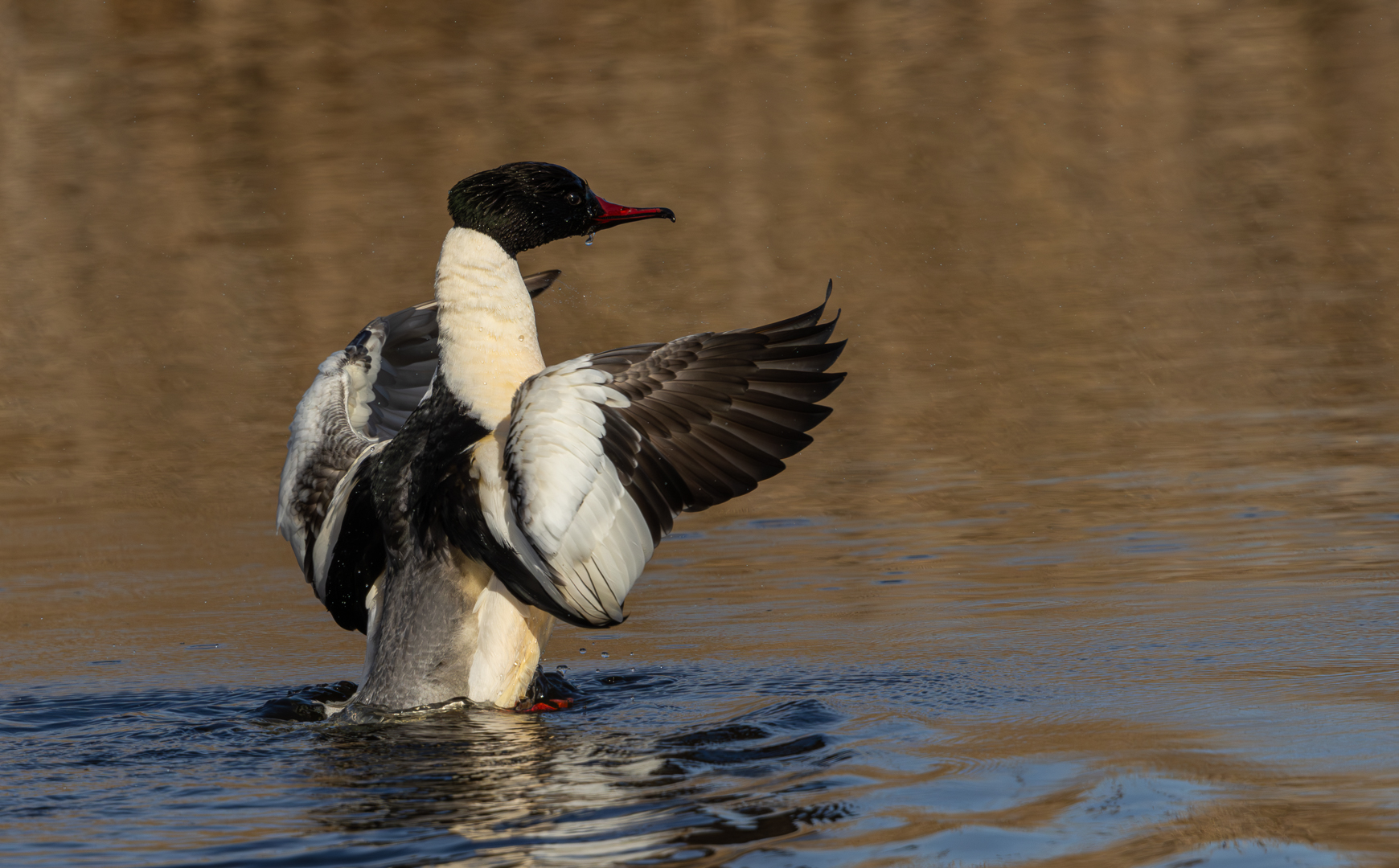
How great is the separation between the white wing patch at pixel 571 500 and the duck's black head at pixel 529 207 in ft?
3.15

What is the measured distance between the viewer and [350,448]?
675cm

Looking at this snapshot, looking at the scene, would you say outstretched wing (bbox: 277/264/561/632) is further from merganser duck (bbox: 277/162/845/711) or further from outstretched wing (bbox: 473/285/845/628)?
outstretched wing (bbox: 473/285/845/628)

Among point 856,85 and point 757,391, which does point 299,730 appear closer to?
point 757,391

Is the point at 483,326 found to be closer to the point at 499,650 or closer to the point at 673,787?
the point at 499,650

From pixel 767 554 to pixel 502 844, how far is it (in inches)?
141

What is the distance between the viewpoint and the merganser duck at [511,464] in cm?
555

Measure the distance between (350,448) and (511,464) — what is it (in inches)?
57.2

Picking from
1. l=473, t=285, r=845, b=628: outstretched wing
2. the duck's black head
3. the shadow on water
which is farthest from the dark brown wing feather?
the duck's black head

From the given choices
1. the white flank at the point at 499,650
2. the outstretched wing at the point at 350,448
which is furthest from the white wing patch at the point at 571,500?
the outstretched wing at the point at 350,448

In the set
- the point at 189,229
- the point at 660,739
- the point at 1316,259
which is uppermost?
the point at 189,229

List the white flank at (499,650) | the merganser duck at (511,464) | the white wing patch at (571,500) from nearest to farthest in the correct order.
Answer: the white wing patch at (571,500), the merganser duck at (511,464), the white flank at (499,650)

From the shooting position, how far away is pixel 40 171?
842 inches

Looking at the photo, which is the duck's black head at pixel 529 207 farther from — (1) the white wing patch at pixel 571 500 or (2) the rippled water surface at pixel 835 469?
(2) the rippled water surface at pixel 835 469

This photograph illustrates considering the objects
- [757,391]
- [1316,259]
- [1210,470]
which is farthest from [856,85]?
[757,391]
